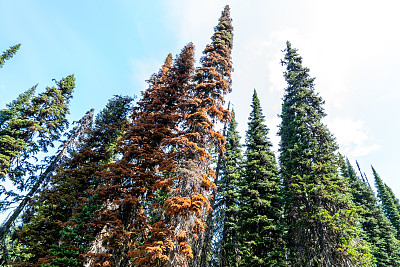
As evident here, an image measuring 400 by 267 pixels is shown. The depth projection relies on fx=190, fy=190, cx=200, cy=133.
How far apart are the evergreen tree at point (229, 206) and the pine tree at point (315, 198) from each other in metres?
4.41

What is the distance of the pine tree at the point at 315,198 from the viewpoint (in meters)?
12.1

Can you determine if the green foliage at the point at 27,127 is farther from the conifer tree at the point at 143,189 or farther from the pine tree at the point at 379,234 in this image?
the pine tree at the point at 379,234

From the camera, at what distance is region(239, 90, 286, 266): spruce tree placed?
13.8m

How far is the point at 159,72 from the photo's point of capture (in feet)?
63.6

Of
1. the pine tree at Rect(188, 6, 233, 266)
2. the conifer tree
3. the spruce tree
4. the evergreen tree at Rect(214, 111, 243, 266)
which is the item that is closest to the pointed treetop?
the pine tree at Rect(188, 6, 233, 266)

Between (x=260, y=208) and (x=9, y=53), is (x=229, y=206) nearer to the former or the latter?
(x=260, y=208)

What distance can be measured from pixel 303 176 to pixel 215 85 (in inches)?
360

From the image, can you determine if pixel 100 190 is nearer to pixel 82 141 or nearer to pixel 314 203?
pixel 82 141

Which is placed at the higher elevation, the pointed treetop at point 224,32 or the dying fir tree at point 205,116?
the pointed treetop at point 224,32

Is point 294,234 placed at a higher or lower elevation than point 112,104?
lower

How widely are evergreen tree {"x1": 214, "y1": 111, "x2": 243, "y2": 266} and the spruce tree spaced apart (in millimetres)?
1068

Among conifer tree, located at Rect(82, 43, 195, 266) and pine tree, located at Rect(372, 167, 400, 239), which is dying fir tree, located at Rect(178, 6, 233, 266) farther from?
pine tree, located at Rect(372, 167, 400, 239)

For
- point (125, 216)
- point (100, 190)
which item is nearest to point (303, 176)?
point (125, 216)

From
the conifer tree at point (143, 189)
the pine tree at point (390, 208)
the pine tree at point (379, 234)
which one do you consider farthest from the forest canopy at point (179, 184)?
the pine tree at point (390, 208)
